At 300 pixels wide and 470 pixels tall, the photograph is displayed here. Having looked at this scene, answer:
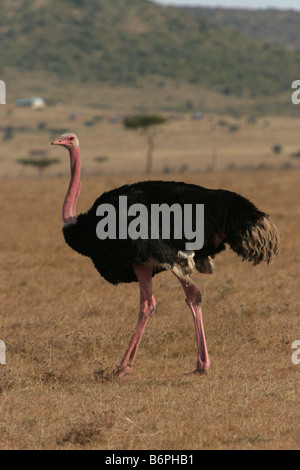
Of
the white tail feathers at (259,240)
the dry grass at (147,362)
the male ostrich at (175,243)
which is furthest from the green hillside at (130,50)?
the white tail feathers at (259,240)

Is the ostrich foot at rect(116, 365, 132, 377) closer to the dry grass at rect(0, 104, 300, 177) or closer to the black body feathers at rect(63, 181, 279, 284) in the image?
the black body feathers at rect(63, 181, 279, 284)

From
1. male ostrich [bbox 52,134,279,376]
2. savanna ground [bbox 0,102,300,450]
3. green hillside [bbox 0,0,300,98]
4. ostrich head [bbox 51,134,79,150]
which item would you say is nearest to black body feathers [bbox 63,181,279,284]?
male ostrich [bbox 52,134,279,376]

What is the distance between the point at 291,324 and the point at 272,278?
2.64m

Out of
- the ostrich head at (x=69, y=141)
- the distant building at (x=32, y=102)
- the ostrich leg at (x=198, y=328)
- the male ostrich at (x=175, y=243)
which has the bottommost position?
the ostrich leg at (x=198, y=328)

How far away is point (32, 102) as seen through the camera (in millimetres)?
95750

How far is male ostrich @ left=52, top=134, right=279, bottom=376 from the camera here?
7.00 m

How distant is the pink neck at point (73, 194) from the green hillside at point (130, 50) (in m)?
99.7

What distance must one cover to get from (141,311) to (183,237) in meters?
0.89

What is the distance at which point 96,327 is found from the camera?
8.53 m

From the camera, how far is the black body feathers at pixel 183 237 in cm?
697

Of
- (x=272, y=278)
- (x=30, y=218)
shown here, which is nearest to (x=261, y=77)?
(x=30, y=218)

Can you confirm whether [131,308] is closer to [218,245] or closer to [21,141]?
[218,245]

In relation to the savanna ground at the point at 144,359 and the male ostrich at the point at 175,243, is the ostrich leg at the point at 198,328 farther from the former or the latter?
the savanna ground at the point at 144,359

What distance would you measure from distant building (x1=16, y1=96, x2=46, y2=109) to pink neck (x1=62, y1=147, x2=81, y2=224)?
293 ft
